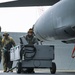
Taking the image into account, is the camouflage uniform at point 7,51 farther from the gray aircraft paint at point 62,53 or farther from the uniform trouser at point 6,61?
the gray aircraft paint at point 62,53

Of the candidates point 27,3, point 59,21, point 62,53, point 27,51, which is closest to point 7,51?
point 27,51

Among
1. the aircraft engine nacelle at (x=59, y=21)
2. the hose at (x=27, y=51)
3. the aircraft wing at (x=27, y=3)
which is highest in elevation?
the aircraft wing at (x=27, y=3)

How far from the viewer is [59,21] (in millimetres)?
6418

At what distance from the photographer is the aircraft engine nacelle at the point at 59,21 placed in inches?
240

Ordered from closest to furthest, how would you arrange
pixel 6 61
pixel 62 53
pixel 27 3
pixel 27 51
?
pixel 27 3 → pixel 27 51 → pixel 6 61 → pixel 62 53

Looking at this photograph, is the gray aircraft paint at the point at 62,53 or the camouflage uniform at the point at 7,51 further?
the gray aircraft paint at the point at 62,53

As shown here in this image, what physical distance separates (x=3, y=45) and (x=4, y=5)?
3.64 meters

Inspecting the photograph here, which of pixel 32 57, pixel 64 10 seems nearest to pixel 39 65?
pixel 32 57

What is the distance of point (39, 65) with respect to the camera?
31.8ft

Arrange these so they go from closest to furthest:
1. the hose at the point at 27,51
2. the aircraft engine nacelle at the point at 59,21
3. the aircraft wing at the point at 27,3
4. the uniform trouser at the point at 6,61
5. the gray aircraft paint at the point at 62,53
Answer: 1. the aircraft engine nacelle at the point at 59,21
2. the aircraft wing at the point at 27,3
3. the hose at the point at 27,51
4. the uniform trouser at the point at 6,61
5. the gray aircraft paint at the point at 62,53

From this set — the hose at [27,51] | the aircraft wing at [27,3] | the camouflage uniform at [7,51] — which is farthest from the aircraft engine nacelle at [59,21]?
the camouflage uniform at [7,51]

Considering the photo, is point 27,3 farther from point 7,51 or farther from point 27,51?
point 7,51

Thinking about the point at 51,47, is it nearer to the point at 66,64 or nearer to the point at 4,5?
the point at 4,5

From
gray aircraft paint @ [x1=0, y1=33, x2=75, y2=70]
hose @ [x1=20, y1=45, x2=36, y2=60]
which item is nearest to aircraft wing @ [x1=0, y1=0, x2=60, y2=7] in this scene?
hose @ [x1=20, y1=45, x2=36, y2=60]
